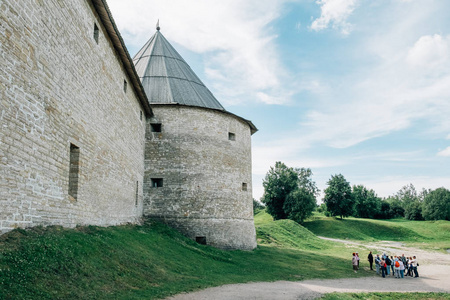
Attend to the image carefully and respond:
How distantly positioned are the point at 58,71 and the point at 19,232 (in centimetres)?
380

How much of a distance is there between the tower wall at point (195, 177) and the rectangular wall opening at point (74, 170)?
26.6ft

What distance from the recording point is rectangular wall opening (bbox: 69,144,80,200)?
9.41 meters

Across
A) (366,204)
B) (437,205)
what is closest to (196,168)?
(366,204)

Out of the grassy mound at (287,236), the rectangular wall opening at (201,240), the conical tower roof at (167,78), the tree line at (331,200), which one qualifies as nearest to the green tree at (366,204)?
the tree line at (331,200)

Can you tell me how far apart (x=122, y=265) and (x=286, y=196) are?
117 feet

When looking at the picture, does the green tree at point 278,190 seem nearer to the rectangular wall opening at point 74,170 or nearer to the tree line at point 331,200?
the tree line at point 331,200

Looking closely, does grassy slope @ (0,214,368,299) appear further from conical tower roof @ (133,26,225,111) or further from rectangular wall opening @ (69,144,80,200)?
conical tower roof @ (133,26,225,111)

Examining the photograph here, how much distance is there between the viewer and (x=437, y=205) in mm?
56625

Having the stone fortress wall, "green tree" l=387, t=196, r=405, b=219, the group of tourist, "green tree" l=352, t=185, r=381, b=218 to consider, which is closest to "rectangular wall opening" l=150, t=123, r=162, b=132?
the stone fortress wall

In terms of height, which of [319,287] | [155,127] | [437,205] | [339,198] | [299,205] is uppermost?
[155,127]

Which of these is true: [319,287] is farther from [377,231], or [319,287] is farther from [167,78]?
[377,231]

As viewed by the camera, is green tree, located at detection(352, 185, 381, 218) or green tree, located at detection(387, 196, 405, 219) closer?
green tree, located at detection(352, 185, 381, 218)

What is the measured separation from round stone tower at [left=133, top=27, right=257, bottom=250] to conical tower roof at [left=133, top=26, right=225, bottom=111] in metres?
0.06

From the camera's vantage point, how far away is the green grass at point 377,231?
3962cm
